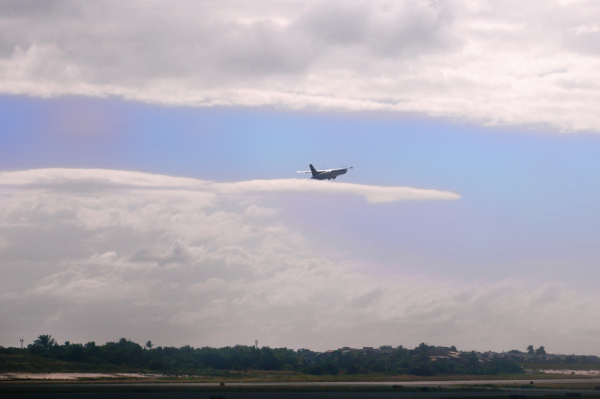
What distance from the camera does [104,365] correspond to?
189750 mm

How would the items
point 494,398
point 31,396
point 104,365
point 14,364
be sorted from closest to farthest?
1. point 31,396
2. point 494,398
3. point 14,364
4. point 104,365

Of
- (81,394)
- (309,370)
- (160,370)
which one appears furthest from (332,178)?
(81,394)

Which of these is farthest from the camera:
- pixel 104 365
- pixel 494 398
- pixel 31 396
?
pixel 104 365

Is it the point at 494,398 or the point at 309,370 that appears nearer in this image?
the point at 494,398

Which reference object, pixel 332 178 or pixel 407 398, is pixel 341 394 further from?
pixel 332 178

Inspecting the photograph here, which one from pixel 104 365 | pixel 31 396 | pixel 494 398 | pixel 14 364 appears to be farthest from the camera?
pixel 104 365

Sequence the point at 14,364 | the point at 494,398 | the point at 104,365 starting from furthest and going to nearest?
the point at 104,365 → the point at 14,364 → the point at 494,398

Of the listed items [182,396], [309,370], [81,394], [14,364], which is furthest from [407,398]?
[14,364]

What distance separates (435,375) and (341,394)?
335 feet

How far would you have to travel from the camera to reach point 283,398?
8931 cm

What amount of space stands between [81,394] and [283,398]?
97.5ft

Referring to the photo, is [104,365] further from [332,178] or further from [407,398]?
[407,398]

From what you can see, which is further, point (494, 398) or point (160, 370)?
point (160, 370)

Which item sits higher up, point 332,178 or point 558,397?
point 332,178
